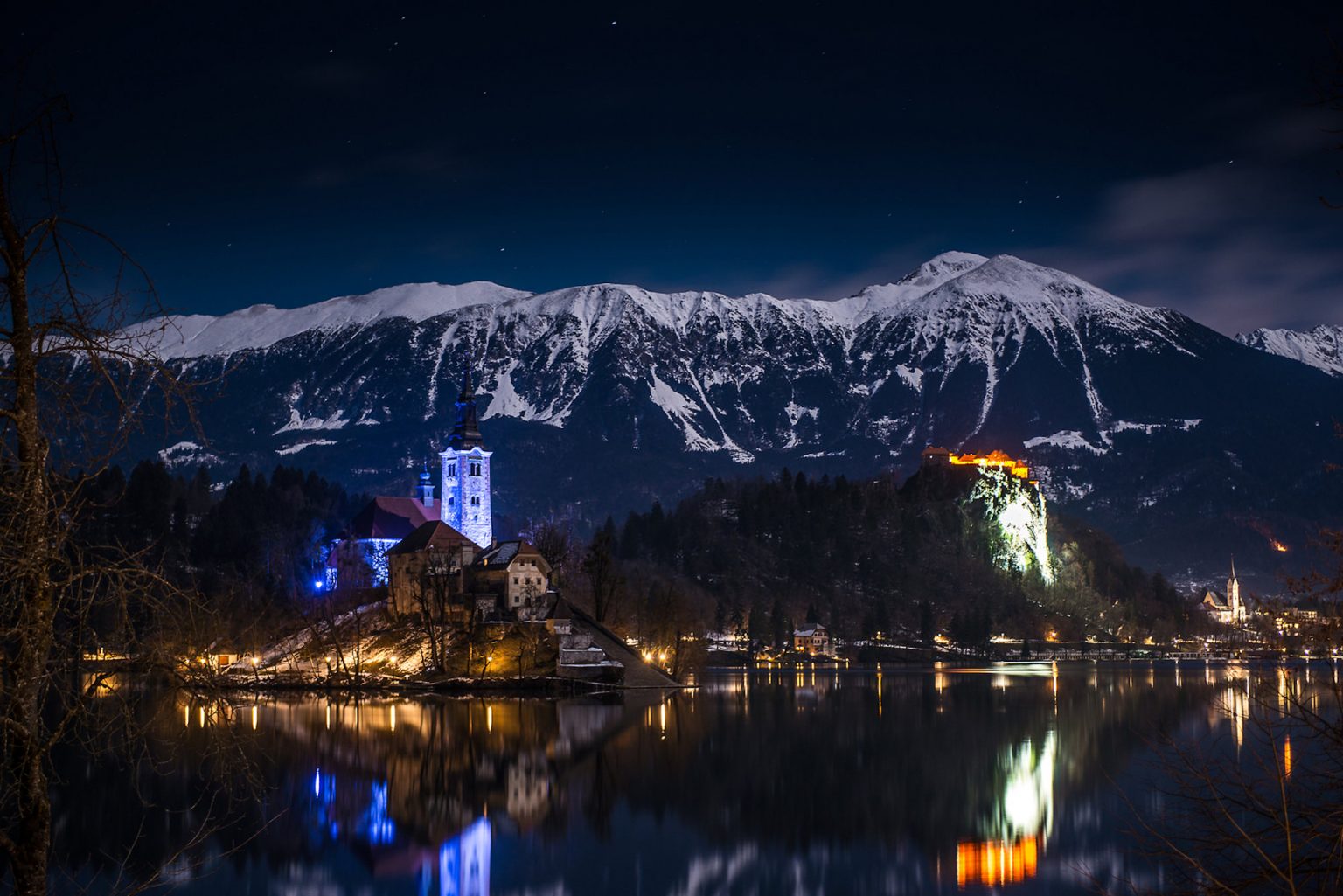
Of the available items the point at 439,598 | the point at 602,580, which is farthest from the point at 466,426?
the point at 602,580

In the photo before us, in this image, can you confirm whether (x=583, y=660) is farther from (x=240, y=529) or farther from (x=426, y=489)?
(x=240, y=529)

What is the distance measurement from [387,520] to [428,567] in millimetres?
34376

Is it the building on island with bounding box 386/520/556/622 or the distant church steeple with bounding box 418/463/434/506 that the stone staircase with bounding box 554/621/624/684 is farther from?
the distant church steeple with bounding box 418/463/434/506

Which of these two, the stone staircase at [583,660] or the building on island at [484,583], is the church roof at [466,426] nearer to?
the building on island at [484,583]

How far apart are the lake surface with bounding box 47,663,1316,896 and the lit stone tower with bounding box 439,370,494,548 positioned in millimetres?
67258

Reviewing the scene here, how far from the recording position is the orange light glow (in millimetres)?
41406

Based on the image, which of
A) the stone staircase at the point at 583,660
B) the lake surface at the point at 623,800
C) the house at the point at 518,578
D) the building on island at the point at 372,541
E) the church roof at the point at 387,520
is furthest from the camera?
the church roof at the point at 387,520

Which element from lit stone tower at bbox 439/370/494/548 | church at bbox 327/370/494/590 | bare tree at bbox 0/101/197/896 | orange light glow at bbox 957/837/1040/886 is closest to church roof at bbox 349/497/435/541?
church at bbox 327/370/494/590

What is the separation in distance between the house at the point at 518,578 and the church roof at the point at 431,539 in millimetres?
9247

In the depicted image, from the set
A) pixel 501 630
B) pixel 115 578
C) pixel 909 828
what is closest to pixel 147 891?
pixel 909 828

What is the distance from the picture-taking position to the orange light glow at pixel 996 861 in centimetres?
4141

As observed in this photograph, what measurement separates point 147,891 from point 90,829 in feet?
37.8

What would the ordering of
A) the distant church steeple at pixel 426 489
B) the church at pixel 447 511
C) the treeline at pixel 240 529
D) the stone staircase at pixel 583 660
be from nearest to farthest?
the stone staircase at pixel 583 660 < the treeline at pixel 240 529 < the church at pixel 447 511 < the distant church steeple at pixel 426 489

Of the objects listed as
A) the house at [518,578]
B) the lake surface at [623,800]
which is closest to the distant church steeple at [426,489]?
the house at [518,578]
